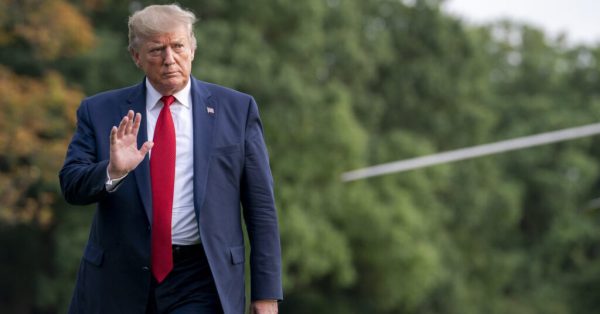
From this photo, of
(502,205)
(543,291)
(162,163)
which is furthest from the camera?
(543,291)

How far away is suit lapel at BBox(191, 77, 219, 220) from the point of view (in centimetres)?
327

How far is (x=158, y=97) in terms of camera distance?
11.1 ft

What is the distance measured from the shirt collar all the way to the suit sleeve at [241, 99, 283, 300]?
0.20 metres

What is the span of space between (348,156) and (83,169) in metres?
18.1

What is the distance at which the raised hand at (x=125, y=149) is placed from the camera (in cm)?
312

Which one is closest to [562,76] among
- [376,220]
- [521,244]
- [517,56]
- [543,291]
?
[517,56]

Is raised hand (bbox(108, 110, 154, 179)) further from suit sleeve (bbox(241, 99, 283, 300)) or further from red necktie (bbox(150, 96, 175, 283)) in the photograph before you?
suit sleeve (bbox(241, 99, 283, 300))

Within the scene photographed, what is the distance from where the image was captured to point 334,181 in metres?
21.3

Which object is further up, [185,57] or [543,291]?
[185,57]

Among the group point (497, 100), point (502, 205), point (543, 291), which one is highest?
point (497, 100)

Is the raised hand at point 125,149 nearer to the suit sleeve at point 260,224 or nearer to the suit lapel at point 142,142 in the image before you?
the suit lapel at point 142,142

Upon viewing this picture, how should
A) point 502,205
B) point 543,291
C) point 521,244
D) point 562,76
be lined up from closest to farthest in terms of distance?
1. point 502,205
2. point 543,291
3. point 521,244
4. point 562,76

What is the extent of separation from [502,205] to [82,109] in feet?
81.1

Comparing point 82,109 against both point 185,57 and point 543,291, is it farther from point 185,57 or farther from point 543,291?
point 543,291
